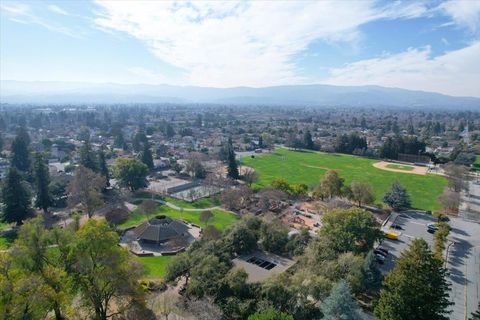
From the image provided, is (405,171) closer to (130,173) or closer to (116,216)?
(130,173)

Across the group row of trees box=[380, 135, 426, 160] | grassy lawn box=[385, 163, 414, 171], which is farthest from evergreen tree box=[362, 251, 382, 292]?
row of trees box=[380, 135, 426, 160]

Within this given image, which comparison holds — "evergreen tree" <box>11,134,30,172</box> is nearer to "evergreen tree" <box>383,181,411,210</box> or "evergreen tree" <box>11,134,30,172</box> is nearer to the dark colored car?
"evergreen tree" <box>383,181,411,210</box>

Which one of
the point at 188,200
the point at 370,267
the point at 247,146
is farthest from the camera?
the point at 247,146

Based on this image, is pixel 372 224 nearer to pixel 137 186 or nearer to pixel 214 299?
pixel 214 299

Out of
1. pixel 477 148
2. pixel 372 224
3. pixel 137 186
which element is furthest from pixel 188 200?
pixel 477 148

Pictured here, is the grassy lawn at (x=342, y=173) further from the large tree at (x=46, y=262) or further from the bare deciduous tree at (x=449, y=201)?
the large tree at (x=46, y=262)

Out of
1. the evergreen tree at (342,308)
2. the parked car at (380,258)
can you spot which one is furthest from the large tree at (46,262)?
the parked car at (380,258)
